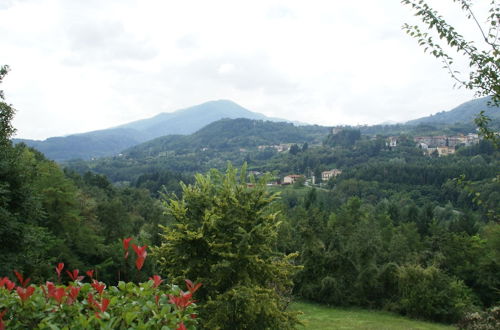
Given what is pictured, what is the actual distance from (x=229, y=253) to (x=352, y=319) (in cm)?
1643

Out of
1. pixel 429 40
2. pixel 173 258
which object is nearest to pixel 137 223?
pixel 173 258

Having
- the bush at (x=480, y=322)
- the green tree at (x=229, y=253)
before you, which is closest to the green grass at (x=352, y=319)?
the bush at (x=480, y=322)

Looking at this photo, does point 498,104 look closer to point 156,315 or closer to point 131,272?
point 156,315

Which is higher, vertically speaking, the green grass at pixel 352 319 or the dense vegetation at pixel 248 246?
the dense vegetation at pixel 248 246

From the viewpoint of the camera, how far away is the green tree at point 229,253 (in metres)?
9.16

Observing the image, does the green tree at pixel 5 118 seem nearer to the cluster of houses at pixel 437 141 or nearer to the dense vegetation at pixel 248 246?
the dense vegetation at pixel 248 246

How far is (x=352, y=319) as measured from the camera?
22578 mm

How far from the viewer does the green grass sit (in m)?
20.3

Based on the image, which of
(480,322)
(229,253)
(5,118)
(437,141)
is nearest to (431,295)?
(480,322)

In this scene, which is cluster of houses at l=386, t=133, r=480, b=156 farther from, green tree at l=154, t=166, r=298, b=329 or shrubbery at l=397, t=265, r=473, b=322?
green tree at l=154, t=166, r=298, b=329

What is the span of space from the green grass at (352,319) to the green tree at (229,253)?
9.73m

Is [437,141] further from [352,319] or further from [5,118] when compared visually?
[5,118]

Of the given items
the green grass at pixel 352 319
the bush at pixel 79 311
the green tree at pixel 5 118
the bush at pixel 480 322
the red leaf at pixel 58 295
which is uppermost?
the green tree at pixel 5 118

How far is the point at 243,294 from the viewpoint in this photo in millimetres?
8906
